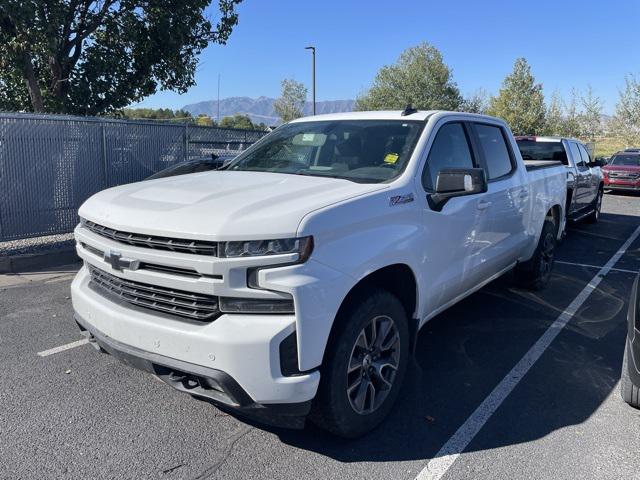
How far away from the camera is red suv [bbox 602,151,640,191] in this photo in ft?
63.2

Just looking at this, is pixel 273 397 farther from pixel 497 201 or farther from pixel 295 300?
pixel 497 201

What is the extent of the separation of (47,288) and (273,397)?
473cm

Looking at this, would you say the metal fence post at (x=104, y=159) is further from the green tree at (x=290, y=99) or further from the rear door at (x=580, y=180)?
the green tree at (x=290, y=99)

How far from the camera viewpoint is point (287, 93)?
4875 cm

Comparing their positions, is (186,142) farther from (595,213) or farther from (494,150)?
(595,213)

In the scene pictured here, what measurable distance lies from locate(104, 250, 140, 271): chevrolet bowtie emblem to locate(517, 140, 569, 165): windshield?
31.7 feet

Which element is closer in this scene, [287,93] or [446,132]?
[446,132]

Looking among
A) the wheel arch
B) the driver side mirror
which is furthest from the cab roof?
the wheel arch

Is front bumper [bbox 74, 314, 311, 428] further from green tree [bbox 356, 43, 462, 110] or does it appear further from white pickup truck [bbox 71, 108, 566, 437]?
green tree [bbox 356, 43, 462, 110]

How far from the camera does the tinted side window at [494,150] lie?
485cm

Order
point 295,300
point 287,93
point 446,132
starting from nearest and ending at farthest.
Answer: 1. point 295,300
2. point 446,132
3. point 287,93

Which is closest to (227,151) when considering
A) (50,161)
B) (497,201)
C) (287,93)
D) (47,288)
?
(50,161)

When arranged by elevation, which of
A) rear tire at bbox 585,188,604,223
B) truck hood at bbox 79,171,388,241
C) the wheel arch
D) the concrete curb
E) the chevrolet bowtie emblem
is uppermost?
truck hood at bbox 79,171,388,241

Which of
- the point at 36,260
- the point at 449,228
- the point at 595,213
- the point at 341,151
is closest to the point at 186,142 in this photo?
the point at 36,260
